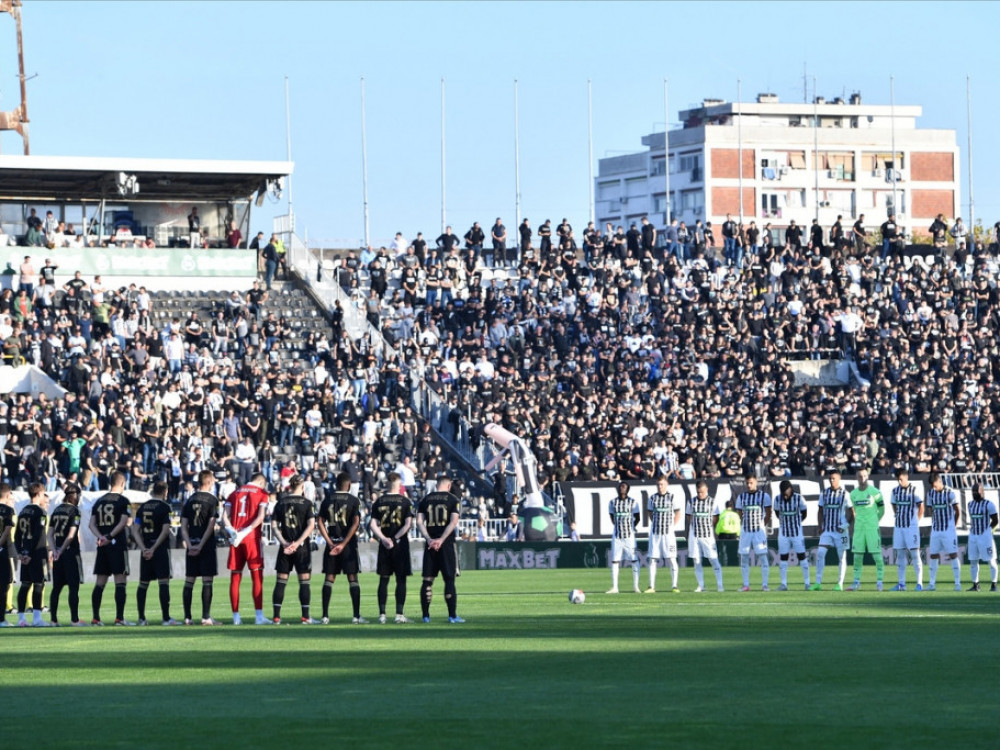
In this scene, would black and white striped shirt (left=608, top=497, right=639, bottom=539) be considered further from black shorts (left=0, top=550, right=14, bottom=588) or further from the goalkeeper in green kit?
black shorts (left=0, top=550, right=14, bottom=588)

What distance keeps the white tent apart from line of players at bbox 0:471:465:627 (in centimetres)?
2105

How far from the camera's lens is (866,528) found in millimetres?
32594

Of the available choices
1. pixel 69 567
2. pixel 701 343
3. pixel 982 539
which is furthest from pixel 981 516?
pixel 701 343

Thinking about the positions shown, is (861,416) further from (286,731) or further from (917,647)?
(286,731)

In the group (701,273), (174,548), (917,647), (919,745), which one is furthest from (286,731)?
(701,273)

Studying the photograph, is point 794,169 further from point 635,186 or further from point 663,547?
point 663,547

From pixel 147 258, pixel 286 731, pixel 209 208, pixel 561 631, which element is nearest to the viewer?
pixel 286 731

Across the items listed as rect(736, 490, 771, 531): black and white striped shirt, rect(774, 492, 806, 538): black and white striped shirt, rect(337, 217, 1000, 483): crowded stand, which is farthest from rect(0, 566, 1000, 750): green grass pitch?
rect(337, 217, 1000, 483): crowded stand

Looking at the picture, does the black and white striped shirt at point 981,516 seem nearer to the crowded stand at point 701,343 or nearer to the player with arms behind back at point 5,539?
the crowded stand at point 701,343

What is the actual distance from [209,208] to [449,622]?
38048 mm

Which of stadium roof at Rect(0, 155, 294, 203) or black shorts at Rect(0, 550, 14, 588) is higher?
stadium roof at Rect(0, 155, 294, 203)

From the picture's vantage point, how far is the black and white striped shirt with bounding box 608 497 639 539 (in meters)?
32.7

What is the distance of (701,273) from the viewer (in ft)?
184

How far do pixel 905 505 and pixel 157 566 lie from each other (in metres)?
14.4
